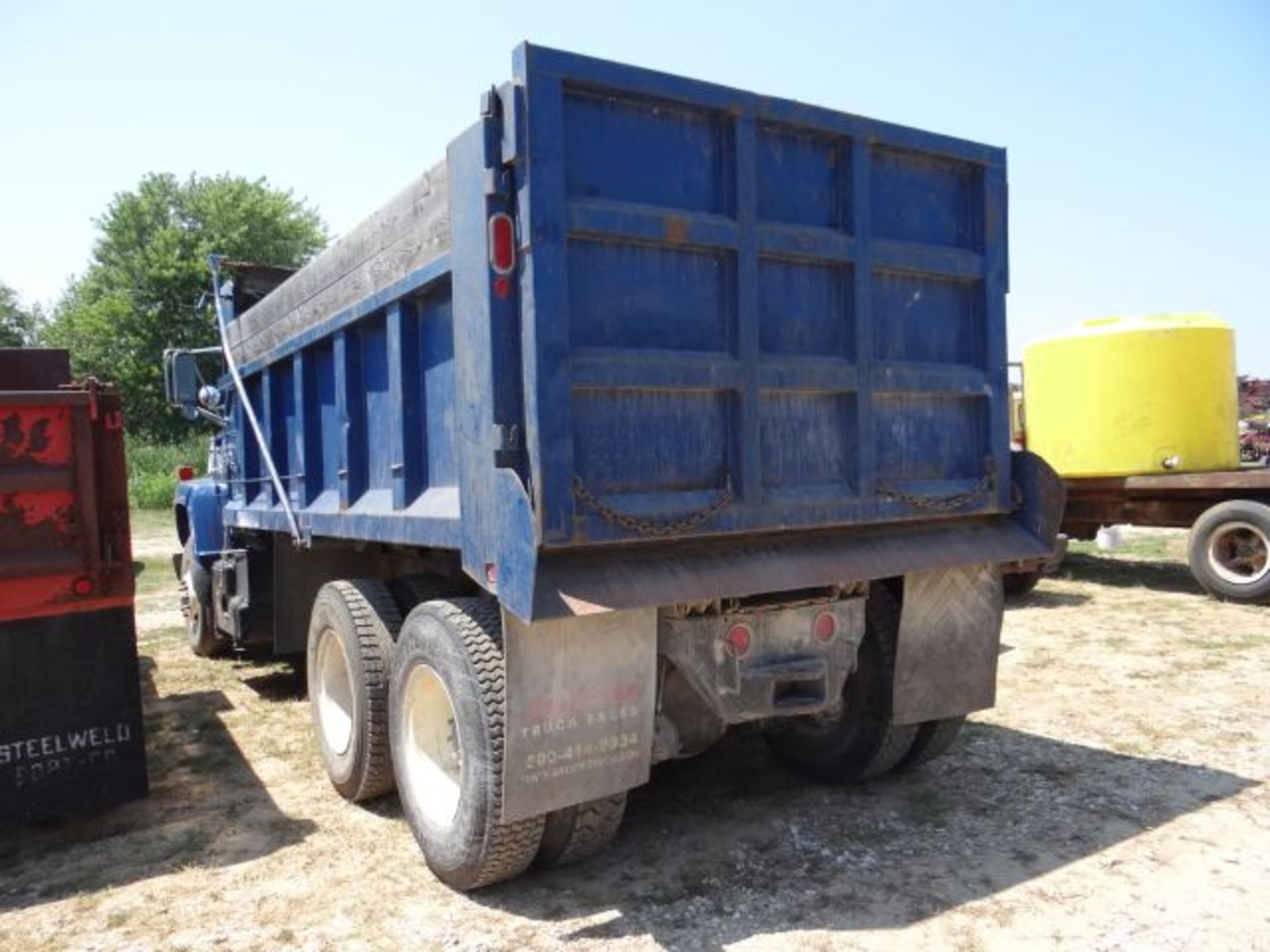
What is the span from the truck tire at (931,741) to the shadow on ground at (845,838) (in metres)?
0.10

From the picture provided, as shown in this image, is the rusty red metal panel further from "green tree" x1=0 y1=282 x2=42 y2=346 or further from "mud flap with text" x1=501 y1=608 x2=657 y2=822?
"green tree" x1=0 y1=282 x2=42 y2=346

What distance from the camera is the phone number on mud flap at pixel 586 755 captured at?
309cm

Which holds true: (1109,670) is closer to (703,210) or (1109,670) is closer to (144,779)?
(703,210)

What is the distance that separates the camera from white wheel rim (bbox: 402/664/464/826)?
3.62 meters

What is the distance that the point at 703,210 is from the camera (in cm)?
336

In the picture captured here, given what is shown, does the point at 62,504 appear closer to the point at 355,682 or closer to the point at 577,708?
the point at 355,682

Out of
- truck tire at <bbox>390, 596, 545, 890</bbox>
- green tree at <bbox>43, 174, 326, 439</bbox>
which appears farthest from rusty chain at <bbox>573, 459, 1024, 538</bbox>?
green tree at <bbox>43, 174, 326, 439</bbox>

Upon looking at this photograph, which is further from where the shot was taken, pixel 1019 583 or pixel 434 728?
pixel 1019 583

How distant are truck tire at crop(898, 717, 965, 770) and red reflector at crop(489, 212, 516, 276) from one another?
288 centimetres

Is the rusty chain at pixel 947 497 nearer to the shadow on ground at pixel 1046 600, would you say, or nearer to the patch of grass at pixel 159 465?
the shadow on ground at pixel 1046 600

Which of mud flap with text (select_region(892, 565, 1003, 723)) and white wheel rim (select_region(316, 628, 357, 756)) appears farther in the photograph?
white wheel rim (select_region(316, 628, 357, 756))

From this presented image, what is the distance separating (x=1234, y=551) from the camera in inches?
356

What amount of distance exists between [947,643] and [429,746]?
227cm

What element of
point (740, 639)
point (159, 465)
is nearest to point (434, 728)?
point (740, 639)
